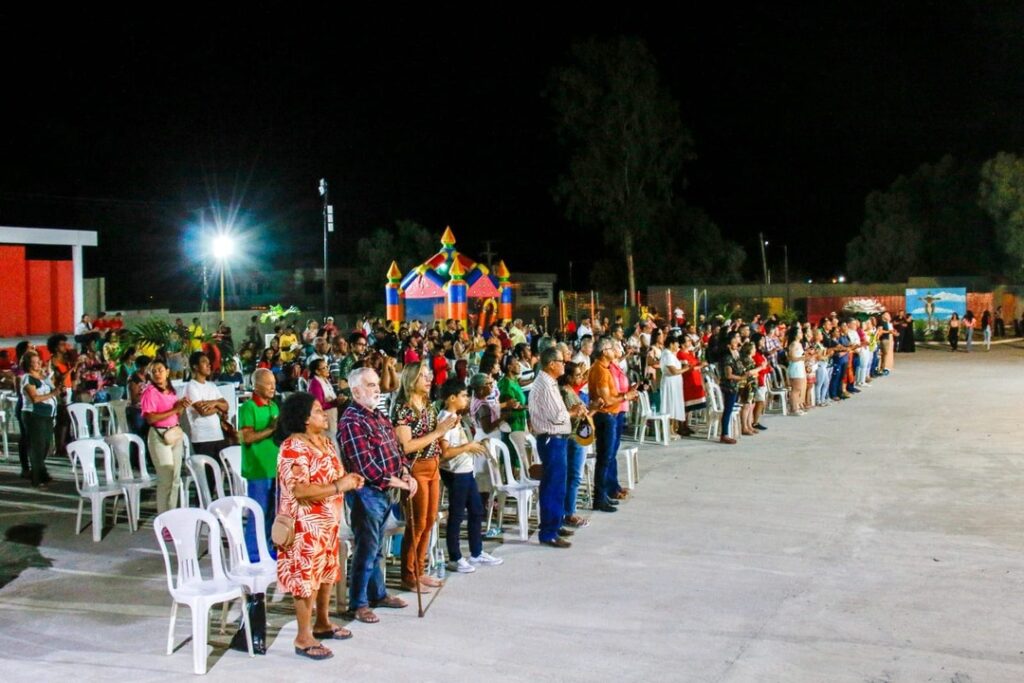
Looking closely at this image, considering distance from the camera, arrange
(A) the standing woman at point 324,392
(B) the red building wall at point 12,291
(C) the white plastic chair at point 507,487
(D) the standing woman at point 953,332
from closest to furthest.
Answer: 1. (C) the white plastic chair at point 507,487
2. (A) the standing woman at point 324,392
3. (B) the red building wall at point 12,291
4. (D) the standing woman at point 953,332

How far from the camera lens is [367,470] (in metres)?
5.39

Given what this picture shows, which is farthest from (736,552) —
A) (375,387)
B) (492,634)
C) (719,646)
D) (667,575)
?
→ (375,387)

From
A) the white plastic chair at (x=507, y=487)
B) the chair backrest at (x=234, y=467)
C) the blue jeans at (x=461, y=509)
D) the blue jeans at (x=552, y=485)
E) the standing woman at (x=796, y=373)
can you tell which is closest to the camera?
the blue jeans at (x=461, y=509)

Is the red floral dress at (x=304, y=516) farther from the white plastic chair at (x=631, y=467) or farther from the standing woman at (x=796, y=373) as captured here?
the standing woman at (x=796, y=373)

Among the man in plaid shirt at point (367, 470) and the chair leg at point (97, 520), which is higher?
the man in plaid shirt at point (367, 470)

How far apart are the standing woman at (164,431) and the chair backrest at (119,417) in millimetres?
2946

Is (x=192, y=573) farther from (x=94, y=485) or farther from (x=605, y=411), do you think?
(x=605, y=411)

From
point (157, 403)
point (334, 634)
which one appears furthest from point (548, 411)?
point (157, 403)

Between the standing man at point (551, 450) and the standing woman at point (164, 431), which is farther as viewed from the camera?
the standing woman at point (164, 431)

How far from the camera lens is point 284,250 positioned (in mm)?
68188

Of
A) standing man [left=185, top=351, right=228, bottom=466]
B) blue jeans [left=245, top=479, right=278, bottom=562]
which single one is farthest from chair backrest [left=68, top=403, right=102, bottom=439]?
blue jeans [left=245, top=479, right=278, bottom=562]

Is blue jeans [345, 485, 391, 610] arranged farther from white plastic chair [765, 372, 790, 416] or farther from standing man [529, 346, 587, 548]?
white plastic chair [765, 372, 790, 416]

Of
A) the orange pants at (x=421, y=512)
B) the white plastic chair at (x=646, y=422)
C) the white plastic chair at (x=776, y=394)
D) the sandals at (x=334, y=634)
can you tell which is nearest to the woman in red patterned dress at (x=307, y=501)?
the sandals at (x=334, y=634)

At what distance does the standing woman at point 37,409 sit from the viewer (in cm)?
962
